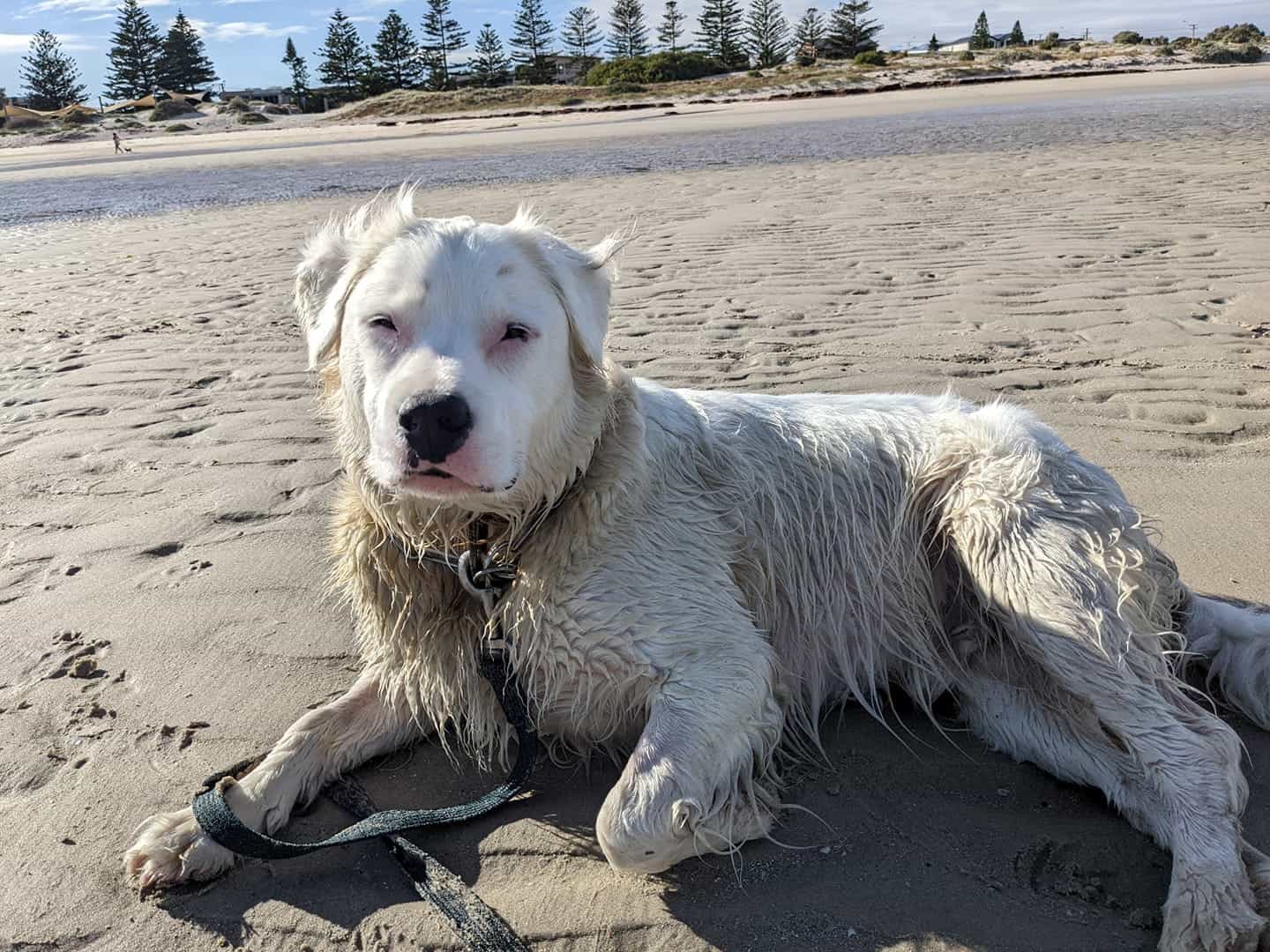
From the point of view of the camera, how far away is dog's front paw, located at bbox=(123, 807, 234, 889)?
8.95ft

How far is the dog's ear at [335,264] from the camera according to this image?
10.6 ft

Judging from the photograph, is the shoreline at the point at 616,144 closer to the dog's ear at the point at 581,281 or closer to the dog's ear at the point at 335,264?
the dog's ear at the point at 335,264

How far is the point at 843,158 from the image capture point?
17.7 meters

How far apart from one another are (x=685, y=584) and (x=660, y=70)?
73.5 m

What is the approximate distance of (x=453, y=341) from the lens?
2.85 meters

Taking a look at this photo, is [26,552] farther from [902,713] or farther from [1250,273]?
[1250,273]

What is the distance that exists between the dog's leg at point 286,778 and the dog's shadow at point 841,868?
0.23 ft

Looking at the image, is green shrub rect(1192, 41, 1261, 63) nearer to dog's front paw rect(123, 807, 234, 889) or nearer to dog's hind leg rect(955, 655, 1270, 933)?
dog's hind leg rect(955, 655, 1270, 933)

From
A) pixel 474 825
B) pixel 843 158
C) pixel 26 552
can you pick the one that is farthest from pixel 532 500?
pixel 843 158

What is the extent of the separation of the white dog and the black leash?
0.22 feet

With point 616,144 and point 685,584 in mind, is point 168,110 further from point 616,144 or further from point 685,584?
point 685,584

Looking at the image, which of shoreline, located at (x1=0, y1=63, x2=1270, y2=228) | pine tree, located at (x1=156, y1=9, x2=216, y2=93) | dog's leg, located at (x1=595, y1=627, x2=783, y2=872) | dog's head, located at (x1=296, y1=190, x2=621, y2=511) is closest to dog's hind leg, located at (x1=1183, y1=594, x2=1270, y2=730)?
dog's leg, located at (x1=595, y1=627, x2=783, y2=872)

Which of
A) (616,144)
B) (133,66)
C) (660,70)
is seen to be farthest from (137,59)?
(616,144)

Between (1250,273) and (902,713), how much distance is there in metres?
6.27
